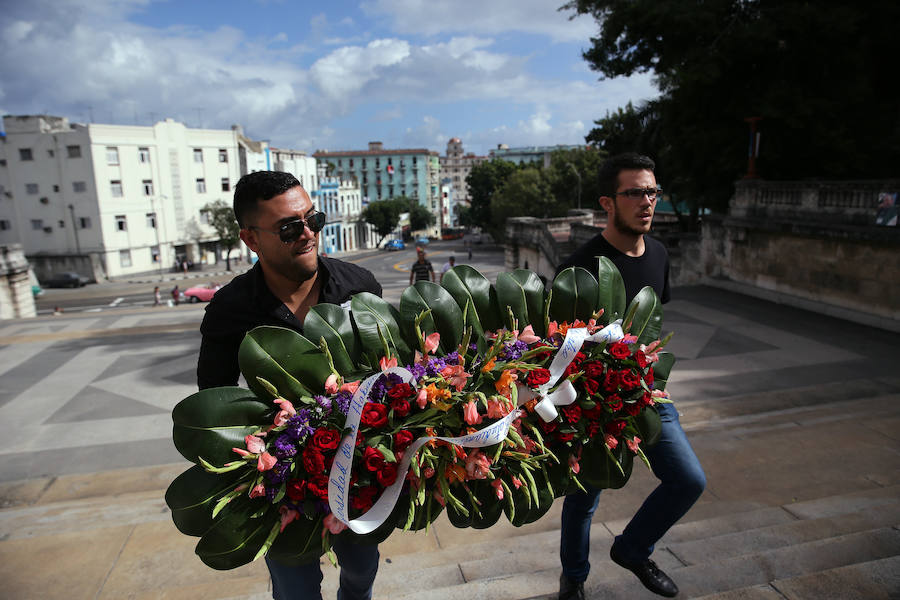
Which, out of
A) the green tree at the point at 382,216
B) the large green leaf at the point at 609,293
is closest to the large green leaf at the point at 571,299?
the large green leaf at the point at 609,293

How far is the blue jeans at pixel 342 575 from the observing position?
2.11 meters

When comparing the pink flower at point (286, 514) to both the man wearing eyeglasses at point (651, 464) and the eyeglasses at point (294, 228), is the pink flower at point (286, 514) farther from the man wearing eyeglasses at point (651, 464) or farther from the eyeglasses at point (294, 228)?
the man wearing eyeglasses at point (651, 464)

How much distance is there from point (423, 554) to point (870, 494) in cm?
300

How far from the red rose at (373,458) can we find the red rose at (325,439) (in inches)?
4.0

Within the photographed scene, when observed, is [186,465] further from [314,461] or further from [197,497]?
[314,461]

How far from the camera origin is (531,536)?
3572 millimetres

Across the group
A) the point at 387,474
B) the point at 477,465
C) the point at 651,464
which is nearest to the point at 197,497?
the point at 387,474

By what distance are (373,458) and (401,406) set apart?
0.59 ft

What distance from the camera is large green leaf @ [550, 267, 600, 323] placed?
7.48 feet

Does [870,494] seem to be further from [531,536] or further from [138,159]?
[138,159]

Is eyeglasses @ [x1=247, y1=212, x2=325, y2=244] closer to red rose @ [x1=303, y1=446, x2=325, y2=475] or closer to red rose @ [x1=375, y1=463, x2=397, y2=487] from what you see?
red rose @ [x1=303, y1=446, x2=325, y2=475]

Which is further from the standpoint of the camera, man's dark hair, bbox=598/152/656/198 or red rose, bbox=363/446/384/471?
man's dark hair, bbox=598/152/656/198

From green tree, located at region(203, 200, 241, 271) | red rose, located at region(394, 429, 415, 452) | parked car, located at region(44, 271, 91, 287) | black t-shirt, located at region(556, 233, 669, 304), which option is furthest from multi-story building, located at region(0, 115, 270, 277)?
red rose, located at region(394, 429, 415, 452)

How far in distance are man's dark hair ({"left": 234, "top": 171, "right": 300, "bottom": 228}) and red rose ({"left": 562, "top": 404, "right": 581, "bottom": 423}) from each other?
132 centimetres
